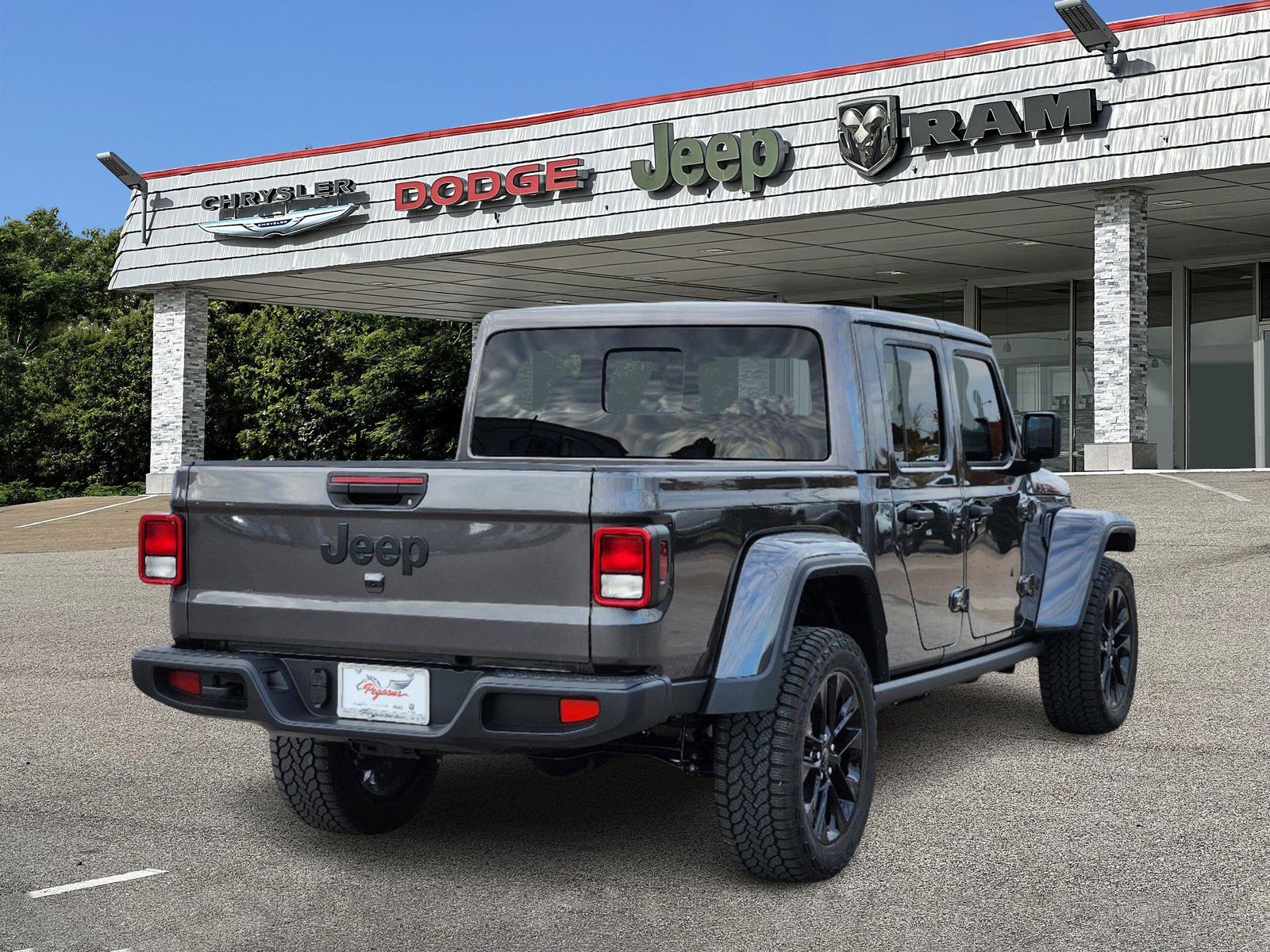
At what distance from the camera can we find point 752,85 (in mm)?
23281

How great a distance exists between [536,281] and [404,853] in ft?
86.1

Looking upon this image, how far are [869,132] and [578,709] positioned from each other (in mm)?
19000

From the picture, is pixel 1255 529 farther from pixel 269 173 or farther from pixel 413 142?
pixel 269 173

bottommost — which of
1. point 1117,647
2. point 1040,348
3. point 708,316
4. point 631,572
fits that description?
point 1117,647

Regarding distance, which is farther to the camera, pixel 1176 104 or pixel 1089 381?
pixel 1089 381

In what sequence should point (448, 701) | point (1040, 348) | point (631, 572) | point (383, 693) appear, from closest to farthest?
point (631, 572)
point (448, 701)
point (383, 693)
point (1040, 348)

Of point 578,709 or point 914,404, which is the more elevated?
point 914,404

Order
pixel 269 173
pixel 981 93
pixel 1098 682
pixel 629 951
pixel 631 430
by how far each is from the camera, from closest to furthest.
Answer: pixel 629 951 < pixel 631 430 < pixel 1098 682 < pixel 981 93 < pixel 269 173

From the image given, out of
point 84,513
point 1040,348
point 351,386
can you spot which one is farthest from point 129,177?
point 1040,348

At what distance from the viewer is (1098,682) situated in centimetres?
705

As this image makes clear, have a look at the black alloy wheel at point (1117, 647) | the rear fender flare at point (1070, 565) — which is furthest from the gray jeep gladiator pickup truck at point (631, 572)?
the black alloy wheel at point (1117, 647)

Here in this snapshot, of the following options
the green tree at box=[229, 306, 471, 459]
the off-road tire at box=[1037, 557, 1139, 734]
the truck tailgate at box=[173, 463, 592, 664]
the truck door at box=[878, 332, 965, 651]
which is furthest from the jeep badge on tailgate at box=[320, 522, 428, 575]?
the green tree at box=[229, 306, 471, 459]

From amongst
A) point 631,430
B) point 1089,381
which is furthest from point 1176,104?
point 631,430

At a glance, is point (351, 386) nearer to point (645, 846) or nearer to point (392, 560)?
point (645, 846)
